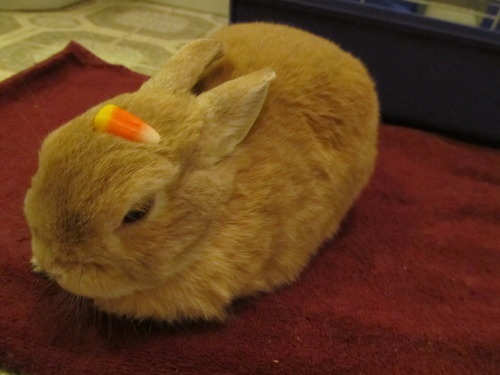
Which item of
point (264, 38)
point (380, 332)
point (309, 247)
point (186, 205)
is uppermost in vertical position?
point (264, 38)

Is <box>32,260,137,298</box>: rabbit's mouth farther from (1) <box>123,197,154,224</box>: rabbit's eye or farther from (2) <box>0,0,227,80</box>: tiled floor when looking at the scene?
(2) <box>0,0,227,80</box>: tiled floor

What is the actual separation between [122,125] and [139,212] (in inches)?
5.2

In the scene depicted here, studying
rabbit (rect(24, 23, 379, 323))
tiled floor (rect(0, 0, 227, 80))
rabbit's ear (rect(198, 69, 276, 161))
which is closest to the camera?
rabbit (rect(24, 23, 379, 323))

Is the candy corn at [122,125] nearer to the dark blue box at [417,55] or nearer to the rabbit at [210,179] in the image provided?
the rabbit at [210,179]

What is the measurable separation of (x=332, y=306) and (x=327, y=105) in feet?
1.42

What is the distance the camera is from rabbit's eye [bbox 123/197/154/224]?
0.69 metres

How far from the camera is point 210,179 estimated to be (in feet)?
2.56

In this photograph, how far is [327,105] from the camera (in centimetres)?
97

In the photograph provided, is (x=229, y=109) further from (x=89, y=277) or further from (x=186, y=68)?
(x=89, y=277)

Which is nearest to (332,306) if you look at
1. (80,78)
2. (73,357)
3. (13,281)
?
(73,357)

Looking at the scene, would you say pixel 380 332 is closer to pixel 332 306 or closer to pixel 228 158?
pixel 332 306

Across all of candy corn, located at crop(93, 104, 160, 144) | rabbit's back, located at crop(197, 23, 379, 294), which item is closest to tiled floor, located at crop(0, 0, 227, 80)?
rabbit's back, located at crop(197, 23, 379, 294)

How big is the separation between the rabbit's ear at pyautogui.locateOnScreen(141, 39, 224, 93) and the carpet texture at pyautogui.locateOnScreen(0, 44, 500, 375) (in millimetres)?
449

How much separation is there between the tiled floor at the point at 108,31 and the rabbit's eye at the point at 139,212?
46.6 inches
